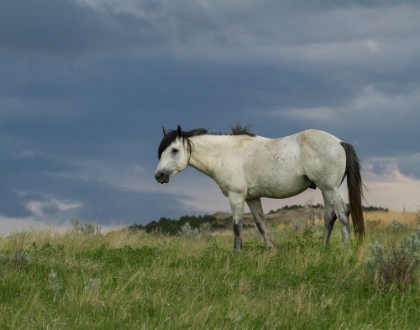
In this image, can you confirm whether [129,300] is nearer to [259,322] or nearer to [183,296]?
[183,296]

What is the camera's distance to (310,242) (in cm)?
1200

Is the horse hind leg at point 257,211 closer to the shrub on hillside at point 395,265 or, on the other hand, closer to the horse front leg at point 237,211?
the horse front leg at point 237,211

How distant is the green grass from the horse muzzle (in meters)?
1.69

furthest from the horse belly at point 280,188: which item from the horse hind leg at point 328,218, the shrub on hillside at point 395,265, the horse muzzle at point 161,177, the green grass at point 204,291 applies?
the shrub on hillside at point 395,265

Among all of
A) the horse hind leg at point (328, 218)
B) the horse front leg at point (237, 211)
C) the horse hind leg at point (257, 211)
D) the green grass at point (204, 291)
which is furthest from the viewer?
the horse hind leg at point (257, 211)

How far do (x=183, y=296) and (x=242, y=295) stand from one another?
2.82ft

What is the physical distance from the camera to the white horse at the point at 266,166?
11445mm

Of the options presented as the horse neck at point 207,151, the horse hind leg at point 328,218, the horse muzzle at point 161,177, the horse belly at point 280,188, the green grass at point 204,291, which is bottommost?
the green grass at point 204,291

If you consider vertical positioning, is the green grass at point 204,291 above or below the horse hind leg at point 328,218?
below

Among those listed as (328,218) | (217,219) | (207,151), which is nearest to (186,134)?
(207,151)

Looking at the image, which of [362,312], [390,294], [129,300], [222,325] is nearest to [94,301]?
[129,300]

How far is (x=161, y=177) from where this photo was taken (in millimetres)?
12703

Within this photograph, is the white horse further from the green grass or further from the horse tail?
the green grass

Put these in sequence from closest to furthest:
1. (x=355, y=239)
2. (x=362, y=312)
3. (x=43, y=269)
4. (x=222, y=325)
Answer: (x=222, y=325)
(x=362, y=312)
(x=43, y=269)
(x=355, y=239)
